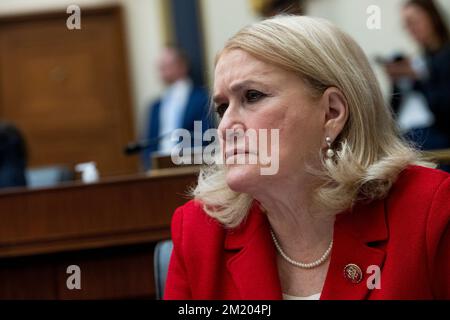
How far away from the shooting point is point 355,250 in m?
1.78

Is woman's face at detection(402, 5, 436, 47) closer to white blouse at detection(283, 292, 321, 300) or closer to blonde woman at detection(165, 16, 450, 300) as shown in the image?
blonde woman at detection(165, 16, 450, 300)

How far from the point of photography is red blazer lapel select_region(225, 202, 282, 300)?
1812mm

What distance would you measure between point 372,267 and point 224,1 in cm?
583

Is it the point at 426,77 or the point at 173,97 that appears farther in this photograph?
the point at 173,97

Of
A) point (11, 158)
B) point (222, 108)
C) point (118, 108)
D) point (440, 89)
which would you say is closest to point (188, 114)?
point (118, 108)

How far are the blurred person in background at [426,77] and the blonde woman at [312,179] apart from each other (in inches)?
84.4

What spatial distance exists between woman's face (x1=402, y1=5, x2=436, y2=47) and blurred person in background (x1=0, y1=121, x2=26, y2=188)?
7.72 feet

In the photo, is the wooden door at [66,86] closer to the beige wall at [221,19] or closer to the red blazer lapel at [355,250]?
the beige wall at [221,19]

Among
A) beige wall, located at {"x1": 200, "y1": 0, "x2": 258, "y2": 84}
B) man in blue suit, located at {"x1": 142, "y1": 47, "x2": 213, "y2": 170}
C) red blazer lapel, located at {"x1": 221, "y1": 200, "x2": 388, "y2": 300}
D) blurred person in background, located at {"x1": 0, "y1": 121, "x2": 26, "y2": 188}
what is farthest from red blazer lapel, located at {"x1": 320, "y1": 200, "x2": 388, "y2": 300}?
beige wall, located at {"x1": 200, "y1": 0, "x2": 258, "y2": 84}

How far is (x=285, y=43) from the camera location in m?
1.80

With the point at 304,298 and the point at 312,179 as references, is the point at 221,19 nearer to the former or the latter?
the point at 312,179

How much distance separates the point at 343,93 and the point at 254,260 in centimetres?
45
